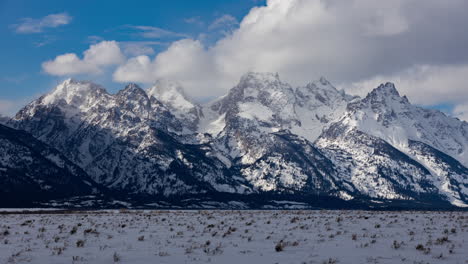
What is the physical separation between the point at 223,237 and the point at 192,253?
10.4 meters

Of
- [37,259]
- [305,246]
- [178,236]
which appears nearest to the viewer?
[37,259]

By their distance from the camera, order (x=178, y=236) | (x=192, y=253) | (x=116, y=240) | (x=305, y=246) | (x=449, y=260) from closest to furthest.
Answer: (x=449, y=260) → (x=192, y=253) → (x=305, y=246) → (x=116, y=240) → (x=178, y=236)

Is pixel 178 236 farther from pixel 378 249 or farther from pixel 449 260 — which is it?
pixel 449 260

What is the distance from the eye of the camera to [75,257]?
30.2 meters

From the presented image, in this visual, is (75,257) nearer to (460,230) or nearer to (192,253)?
(192,253)

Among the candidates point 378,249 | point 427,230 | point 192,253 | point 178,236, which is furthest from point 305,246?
point 427,230

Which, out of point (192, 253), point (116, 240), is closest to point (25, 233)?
point (116, 240)

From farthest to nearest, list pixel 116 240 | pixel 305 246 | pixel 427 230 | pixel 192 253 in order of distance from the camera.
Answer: pixel 427 230
pixel 116 240
pixel 305 246
pixel 192 253

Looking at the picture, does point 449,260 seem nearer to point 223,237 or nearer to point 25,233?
point 223,237

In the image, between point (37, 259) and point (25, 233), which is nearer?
point (37, 259)

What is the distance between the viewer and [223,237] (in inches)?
1672

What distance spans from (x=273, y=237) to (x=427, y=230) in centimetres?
1586

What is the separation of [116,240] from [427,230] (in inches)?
1145

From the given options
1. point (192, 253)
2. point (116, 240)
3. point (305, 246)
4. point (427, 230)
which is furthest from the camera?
point (427, 230)
